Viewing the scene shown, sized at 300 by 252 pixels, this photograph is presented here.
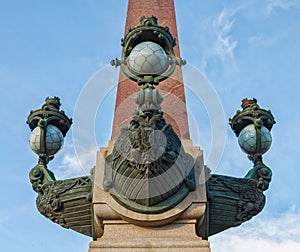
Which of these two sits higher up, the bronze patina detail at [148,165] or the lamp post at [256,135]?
the lamp post at [256,135]

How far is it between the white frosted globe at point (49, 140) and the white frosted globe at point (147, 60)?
3.98 ft

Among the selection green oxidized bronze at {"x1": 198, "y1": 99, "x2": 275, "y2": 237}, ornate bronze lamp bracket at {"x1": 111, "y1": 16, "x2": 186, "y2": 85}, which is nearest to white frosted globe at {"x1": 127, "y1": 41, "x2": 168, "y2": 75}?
ornate bronze lamp bracket at {"x1": 111, "y1": 16, "x2": 186, "y2": 85}

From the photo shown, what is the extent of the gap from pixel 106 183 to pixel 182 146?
32.5 inches

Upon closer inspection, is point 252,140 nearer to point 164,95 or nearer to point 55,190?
point 164,95

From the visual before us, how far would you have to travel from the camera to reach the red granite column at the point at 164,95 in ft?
25.2

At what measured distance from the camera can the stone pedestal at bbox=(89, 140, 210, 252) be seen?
5730mm

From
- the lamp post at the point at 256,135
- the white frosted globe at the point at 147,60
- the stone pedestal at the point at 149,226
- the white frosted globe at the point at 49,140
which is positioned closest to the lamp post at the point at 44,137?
the white frosted globe at the point at 49,140

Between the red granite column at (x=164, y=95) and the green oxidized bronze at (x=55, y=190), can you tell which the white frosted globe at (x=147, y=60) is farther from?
the red granite column at (x=164, y=95)

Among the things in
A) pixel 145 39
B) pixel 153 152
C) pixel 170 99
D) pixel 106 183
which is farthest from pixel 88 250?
pixel 170 99

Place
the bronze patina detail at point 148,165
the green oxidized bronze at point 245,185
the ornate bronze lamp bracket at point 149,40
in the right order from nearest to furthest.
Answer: the bronze patina detail at point 148,165, the ornate bronze lamp bracket at point 149,40, the green oxidized bronze at point 245,185

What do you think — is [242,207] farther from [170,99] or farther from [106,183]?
[170,99]

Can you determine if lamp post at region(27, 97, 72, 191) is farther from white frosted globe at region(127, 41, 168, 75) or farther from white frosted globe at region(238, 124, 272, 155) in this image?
white frosted globe at region(238, 124, 272, 155)

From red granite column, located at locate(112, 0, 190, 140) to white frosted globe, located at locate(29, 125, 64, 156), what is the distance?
41.2 inches

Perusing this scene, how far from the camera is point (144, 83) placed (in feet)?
19.9
